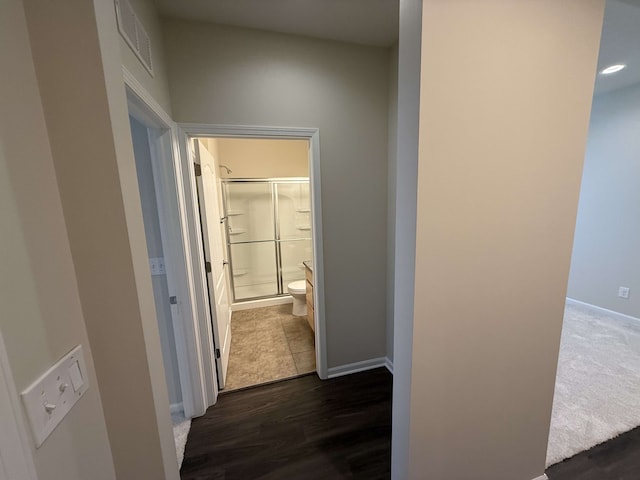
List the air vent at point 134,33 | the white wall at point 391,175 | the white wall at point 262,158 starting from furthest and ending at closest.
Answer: the white wall at point 262,158 < the white wall at point 391,175 < the air vent at point 134,33

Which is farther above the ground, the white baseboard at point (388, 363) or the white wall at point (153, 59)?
the white wall at point (153, 59)

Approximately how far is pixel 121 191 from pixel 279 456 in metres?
1.74

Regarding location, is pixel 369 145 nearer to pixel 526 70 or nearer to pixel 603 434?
pixel 526 70

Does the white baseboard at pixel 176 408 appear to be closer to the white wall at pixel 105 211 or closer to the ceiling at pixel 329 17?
the white wall at pixel 105 211

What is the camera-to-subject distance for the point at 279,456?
1607mm

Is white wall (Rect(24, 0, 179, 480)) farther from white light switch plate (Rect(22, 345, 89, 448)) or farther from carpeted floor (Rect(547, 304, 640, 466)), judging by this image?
carpeted floor (Rect(547, 304, 640, 466))

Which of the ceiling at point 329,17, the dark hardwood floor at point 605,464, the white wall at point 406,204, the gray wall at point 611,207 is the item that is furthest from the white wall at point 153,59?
the gray wall at point 611,207

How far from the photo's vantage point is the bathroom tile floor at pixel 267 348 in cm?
236

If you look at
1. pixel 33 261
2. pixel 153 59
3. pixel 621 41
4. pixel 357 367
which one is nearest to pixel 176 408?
pixel 357 367

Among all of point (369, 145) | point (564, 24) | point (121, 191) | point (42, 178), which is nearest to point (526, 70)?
point (564, 24)

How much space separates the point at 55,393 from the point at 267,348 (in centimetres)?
233

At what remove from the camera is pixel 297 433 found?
1.76 meters

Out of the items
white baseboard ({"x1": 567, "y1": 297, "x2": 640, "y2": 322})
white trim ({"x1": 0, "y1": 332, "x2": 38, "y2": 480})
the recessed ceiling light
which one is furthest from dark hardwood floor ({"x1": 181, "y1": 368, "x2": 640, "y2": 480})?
the recessed ceiling light

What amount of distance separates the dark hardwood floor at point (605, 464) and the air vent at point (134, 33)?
2.98 metres
